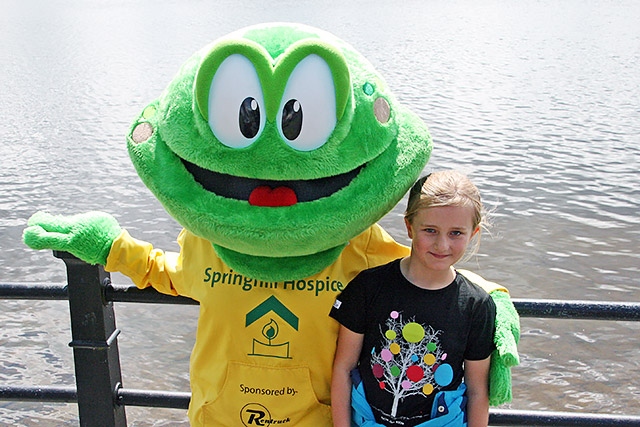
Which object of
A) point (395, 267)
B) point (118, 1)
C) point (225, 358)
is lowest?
point (225, 358)

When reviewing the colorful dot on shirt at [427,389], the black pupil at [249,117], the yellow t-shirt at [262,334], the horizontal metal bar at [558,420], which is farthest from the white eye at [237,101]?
the horizontal metal bar at [558,420]

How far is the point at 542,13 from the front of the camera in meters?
28.9

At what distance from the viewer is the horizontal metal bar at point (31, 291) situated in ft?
7.89

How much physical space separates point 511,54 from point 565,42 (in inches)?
94.8

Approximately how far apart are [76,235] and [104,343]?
0.45 m

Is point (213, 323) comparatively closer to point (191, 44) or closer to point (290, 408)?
point (290, 408)

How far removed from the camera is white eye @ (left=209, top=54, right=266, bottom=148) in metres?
1.82

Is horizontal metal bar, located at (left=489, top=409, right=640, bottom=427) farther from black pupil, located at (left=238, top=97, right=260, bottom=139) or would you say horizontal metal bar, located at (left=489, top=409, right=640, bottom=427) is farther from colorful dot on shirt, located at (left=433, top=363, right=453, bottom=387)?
black pupil, located at (left=238, top=97, right=260, bottom=139)

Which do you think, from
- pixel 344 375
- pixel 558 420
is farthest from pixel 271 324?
pixel 558 420

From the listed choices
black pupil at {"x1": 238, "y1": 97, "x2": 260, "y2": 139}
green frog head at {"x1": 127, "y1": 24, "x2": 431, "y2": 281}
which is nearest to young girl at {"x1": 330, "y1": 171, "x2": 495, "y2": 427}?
green frog head at {"x1": 127, "y1": 24, "x2": 431, "y2": 281}

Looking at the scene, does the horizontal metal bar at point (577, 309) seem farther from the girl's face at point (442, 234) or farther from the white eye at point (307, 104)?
the white eye at point (307, 104)

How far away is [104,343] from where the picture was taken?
8.06 feet

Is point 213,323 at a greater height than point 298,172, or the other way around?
point 298,172

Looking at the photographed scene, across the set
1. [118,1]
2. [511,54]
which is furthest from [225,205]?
[118,1]
